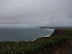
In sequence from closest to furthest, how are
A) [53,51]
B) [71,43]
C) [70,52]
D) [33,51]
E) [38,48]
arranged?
[33,51], [38,48], [53,51], [70,52], [71,43]

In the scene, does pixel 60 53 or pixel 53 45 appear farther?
pixel 53 45

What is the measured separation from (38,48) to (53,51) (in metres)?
2.70

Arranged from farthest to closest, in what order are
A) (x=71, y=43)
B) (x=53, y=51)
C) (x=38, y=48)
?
(x=71, y=43) → (x=53, y=51) → (x=38, y=48)

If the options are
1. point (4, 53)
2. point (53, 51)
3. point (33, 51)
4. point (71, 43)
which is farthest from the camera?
point (71, 43)

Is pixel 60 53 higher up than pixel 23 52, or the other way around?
pixel 23 52

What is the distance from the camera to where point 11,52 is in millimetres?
12672

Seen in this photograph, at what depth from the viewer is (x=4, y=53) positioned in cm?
1257

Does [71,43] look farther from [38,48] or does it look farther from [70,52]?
[38,48]

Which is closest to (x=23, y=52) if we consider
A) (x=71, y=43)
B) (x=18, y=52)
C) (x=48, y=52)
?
(x=18, y=52)

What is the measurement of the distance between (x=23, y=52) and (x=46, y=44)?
521 cm

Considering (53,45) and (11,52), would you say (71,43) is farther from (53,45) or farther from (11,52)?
(11,52)

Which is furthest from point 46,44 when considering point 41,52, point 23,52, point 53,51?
point 23,52

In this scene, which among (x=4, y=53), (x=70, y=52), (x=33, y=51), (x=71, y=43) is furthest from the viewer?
(x=71, y=43)

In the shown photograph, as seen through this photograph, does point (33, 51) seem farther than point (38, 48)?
No
